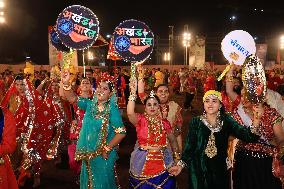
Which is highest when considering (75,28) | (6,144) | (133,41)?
(75,28)

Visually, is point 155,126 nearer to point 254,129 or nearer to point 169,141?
point 169,141

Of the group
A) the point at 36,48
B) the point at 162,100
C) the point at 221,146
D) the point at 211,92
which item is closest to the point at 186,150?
the point at 221,146

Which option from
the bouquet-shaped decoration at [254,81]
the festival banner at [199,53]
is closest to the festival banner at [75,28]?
the bouquet-shaped decoration at [254,81]

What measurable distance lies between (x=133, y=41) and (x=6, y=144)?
2.91 metres

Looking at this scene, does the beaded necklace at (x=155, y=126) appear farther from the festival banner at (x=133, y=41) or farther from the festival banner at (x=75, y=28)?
the festival banner at (x=75, y=28)

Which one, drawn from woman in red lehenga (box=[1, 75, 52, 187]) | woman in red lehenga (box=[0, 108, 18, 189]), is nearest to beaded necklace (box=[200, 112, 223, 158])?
woman in red lehenga (box=[0, 108, 18, 189])

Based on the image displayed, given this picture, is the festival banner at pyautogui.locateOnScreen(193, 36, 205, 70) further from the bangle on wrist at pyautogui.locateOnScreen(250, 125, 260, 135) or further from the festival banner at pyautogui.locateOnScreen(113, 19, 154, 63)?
the bangle on wrist at pyautogui.locateOnScreen(250, 125, 260, 135)

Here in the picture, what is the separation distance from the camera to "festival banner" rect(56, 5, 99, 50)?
18.7 ft

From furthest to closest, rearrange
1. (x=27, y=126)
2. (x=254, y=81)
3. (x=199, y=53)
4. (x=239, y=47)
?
1. (x=199, y=53)
2. (x=27, y=126)
3. (x=239, y=47)
4. (x=254, y=81)

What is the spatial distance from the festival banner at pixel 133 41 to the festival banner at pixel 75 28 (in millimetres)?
491

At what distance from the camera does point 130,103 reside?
4.63m

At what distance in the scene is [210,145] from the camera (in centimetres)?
408

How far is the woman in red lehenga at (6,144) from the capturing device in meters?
3.79

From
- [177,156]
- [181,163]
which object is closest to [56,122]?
[177,156]
